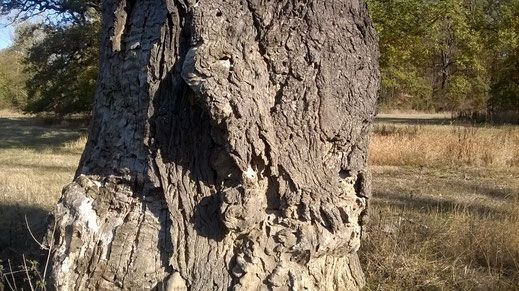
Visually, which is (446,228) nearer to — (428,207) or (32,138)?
(428,207)

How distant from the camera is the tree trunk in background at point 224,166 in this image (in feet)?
11.9

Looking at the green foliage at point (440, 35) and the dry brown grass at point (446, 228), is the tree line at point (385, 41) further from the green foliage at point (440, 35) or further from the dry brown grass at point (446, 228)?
the dry brown grass at point (446, 228)

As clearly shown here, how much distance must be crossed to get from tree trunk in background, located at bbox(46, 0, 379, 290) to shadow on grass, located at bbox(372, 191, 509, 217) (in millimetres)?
3170

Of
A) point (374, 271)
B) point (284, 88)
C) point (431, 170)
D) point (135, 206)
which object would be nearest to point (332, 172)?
point (284, 88)

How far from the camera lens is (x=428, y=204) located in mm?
7520

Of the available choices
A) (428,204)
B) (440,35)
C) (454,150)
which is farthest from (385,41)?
(428,204)

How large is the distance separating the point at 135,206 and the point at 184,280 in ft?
1.93

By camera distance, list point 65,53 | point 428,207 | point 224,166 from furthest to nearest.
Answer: point 65,53 < point 428,207 < point 224,166

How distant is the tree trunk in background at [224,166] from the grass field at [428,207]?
0.95m

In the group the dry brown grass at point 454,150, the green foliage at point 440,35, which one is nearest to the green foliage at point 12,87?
the green foliage at point 440,35

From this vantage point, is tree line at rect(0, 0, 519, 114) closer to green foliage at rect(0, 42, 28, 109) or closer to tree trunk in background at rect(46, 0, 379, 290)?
tree trunk in background at rect(46, 0, 379, 290)

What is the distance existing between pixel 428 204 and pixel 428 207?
375mm

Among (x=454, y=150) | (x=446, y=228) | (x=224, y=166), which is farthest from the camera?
(x=454, y=150)

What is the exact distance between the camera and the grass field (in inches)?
173
